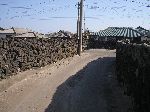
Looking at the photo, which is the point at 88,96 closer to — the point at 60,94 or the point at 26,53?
the point at 60,94

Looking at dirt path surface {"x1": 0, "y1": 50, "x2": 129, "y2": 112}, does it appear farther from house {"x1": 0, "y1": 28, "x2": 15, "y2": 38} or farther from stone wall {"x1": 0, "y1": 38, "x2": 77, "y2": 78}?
house {"x1": 0, "y1": 28, "x2": 15, "y2": 38}

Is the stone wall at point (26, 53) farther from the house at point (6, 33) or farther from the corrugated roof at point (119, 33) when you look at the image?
the corrugated roof at point (119, 33)

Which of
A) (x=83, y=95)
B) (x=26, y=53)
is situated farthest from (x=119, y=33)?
(x=83, y=95)

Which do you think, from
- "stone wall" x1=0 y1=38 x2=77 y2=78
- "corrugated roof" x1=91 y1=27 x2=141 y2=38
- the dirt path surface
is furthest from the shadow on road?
"corrugated roof" x1=91 y1=27 x2=141 y2=38

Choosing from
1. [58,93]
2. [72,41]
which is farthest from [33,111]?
[72,41]

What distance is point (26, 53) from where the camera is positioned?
2369cm

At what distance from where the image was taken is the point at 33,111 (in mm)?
12500

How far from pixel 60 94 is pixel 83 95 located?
4.20 ft

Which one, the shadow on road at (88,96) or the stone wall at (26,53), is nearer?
the shadow on road at (88,96)

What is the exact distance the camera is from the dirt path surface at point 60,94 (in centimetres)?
1298

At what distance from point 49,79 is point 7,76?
117 inches

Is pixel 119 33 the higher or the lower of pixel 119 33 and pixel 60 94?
the lower

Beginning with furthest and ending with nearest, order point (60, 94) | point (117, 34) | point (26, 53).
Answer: point (117, 34) < point (26, 53) < point (60, 94)

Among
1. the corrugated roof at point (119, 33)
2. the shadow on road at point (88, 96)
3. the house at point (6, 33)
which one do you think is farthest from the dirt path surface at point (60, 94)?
the corrugated roof at point (119, 33)
